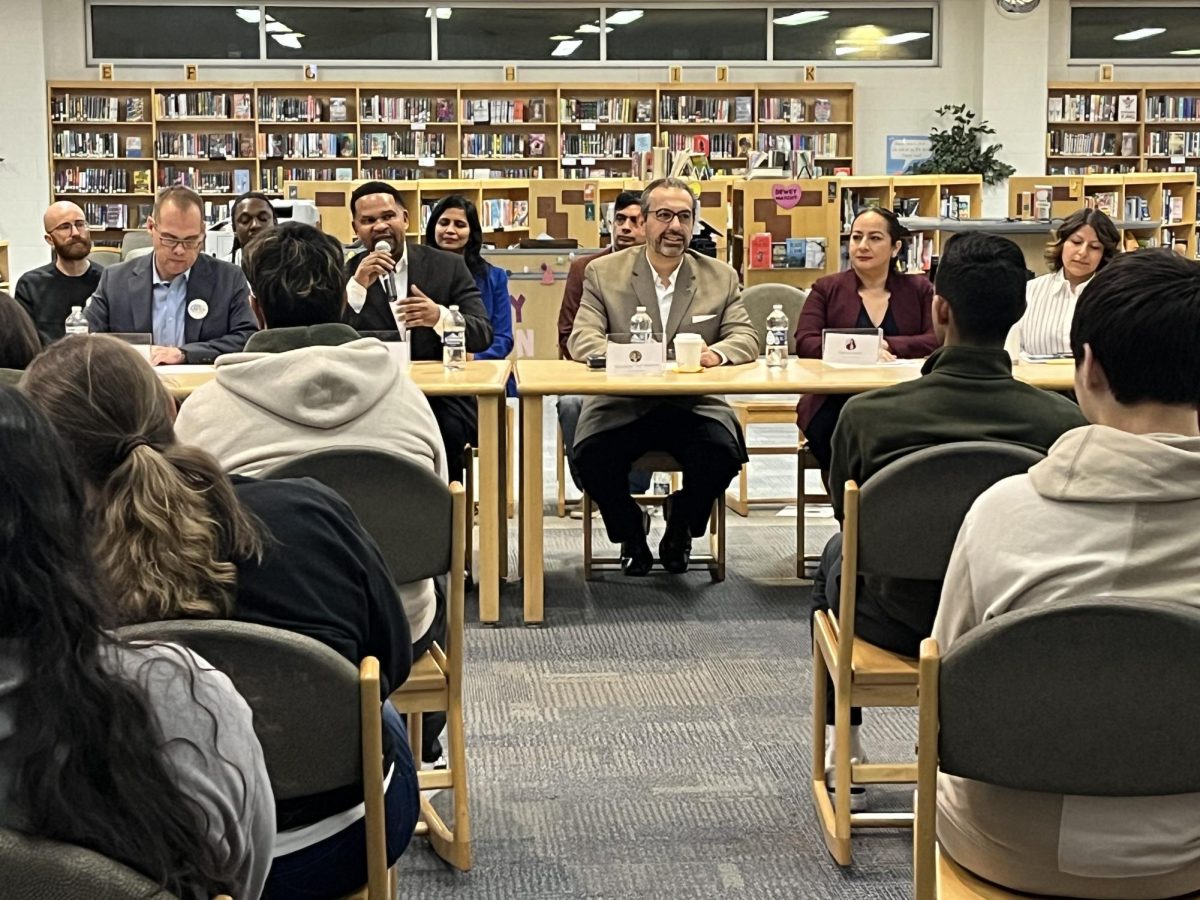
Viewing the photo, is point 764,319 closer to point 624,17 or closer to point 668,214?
point 668,214

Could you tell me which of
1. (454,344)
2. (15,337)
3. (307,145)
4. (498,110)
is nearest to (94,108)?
(307,145)

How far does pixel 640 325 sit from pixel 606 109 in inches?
Result: 361

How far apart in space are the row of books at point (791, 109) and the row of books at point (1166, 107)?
3090 mm

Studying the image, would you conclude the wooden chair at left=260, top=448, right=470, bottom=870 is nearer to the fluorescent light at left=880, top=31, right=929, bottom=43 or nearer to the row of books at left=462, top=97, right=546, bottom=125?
the row of books at left=462, top=97, right=546, bottom=125

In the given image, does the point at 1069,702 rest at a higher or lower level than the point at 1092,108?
lower

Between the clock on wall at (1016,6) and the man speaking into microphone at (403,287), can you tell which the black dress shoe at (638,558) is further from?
the clock on wall at (1016,6)

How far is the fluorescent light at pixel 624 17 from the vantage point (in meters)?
13.5

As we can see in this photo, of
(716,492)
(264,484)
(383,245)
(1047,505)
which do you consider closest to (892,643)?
(1047,505)

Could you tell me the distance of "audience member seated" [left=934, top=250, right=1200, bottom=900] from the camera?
1.61 m

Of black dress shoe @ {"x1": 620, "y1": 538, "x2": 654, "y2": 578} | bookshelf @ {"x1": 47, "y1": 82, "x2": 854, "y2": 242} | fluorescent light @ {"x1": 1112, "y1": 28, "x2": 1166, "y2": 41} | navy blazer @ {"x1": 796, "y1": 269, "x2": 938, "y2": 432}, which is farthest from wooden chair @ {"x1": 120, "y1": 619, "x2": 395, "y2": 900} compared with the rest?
fluorescent light @ {"x1": 1112, "y1": 28, "x2": 1166, "y2": 41}

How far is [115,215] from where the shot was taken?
13289 mm

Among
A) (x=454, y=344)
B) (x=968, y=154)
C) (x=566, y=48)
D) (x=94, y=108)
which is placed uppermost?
(x=566, y=48)

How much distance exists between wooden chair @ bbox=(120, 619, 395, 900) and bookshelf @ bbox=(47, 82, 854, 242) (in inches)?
463

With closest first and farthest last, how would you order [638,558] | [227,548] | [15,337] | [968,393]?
[227,548] < [968,393] < [15,337] < [638,558]
